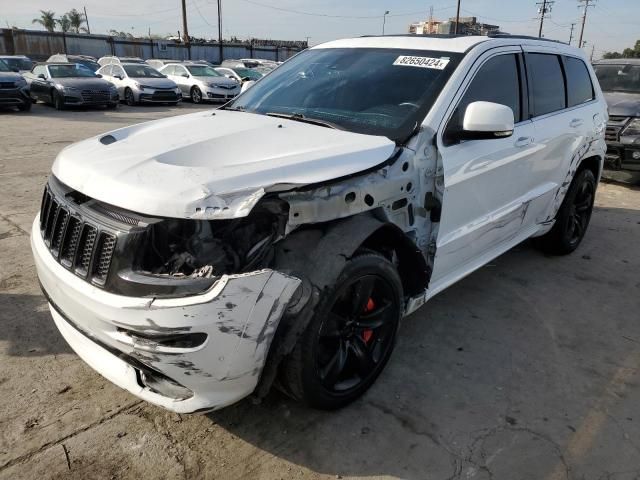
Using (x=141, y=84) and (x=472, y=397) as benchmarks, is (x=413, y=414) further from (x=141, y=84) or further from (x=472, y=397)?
(x=141, y=84)

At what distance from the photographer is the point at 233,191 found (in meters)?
2.04

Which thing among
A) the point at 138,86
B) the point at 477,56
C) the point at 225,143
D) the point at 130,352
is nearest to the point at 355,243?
the point at 225,143

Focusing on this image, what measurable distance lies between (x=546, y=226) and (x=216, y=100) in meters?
16.8

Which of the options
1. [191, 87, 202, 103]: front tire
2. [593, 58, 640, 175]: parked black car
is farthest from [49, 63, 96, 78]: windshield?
[593, 58, 640, 175]: parked black car

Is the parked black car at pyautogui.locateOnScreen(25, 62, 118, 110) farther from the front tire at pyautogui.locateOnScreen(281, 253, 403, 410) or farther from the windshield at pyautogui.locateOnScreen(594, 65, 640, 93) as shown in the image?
the front tire at pyautogui.locateOnScreen(281, 253, 403, 410)

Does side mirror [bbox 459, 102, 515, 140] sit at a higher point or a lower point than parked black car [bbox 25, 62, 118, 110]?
higher

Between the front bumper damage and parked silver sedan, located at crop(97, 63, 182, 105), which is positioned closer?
the front bumper damage

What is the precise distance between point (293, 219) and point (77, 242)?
936 mm

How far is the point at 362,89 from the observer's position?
3.25 metres

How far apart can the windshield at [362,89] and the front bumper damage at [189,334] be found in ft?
4.29

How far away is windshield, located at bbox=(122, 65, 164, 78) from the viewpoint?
1844 cm

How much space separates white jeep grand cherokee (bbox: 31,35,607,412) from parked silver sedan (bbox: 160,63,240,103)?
1609cm

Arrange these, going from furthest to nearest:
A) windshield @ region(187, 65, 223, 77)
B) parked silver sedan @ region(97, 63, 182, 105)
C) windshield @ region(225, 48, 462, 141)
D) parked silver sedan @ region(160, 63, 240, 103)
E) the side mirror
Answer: windshield @ region(187, 65, 223, 77) < parked silver sedan @ region(160, 63, 240, 103) < parked silver sedan @ region(97, 63, 182, 105) < windshield @ region(225, 48, 462, 141) < the side mirror

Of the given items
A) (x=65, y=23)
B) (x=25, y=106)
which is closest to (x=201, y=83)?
(x=25, y=106)
